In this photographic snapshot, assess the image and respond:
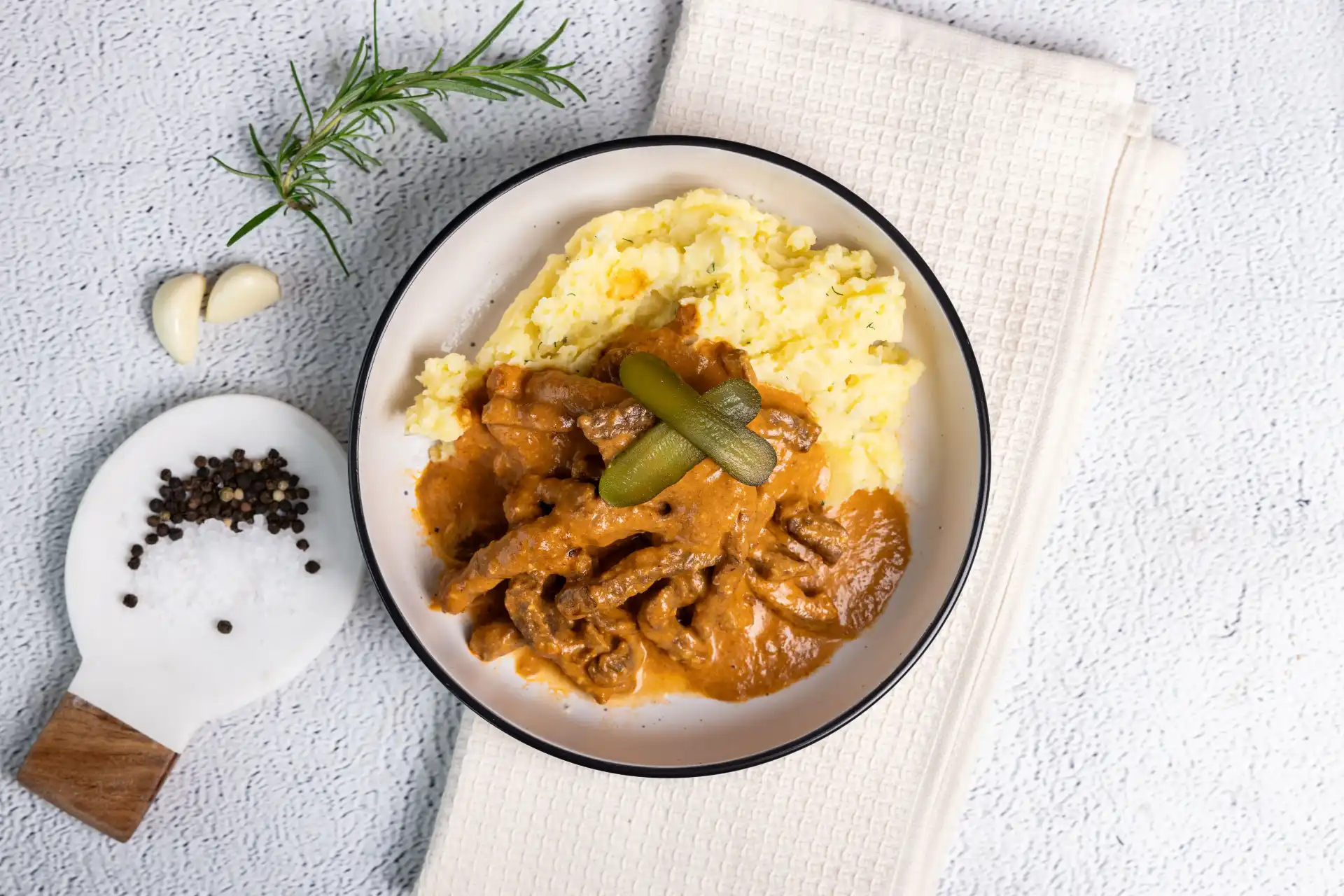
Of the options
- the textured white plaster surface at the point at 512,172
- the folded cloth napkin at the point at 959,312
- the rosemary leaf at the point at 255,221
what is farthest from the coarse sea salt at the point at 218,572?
the rosemary leaf at the point at 255,221

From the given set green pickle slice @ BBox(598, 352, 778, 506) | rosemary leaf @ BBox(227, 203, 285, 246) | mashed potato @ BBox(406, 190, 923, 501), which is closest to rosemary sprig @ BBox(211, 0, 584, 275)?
rosemary leaf @ BBox(227, 203, 285, 246)

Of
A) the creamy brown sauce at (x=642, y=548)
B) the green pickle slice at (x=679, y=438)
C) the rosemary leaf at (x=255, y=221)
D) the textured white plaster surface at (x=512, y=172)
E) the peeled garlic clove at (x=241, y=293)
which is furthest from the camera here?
the textured white plaster surface at (x=512, y=172)

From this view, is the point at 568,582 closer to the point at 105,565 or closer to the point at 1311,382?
the point at 105,565

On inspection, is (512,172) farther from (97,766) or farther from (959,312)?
(97,766)

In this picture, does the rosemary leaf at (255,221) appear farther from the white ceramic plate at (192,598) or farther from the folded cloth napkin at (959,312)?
the folded cloth napkin at (959,312)

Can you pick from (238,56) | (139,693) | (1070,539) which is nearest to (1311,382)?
(1070,539)

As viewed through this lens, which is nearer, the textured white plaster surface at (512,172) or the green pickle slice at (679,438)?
the green pickle slice at (679,438)
